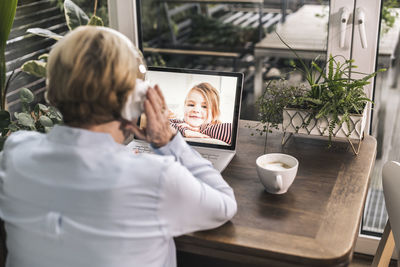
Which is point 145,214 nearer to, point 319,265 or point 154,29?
point 319,265

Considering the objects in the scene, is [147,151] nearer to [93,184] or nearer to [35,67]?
[35,67]

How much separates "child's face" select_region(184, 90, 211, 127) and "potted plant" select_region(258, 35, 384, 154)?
0.71ft

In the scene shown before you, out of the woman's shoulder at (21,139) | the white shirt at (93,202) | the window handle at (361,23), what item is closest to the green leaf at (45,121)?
the woman's shoulder at (21,139)

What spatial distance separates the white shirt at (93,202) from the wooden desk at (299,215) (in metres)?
0.13

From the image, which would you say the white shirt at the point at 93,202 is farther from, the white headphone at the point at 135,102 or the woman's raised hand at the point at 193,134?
the woman's raised hand at the point at 193,134

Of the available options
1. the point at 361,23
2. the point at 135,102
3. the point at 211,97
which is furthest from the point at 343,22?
the point at 135,102

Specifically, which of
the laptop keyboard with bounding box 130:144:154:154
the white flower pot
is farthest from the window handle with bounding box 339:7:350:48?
the laptop keyboard with bounding box 130:144:154:154

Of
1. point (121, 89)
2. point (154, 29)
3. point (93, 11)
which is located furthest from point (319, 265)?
point (154, 29)

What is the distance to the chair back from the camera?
1.27 metres

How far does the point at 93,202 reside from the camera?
92cm

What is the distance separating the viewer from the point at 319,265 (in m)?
1.01

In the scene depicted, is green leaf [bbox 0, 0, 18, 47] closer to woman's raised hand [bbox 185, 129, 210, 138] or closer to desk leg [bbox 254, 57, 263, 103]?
woman's raised hand [bbox 185, 129, 210, 138]

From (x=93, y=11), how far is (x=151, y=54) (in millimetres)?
570

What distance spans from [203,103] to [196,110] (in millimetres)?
35
